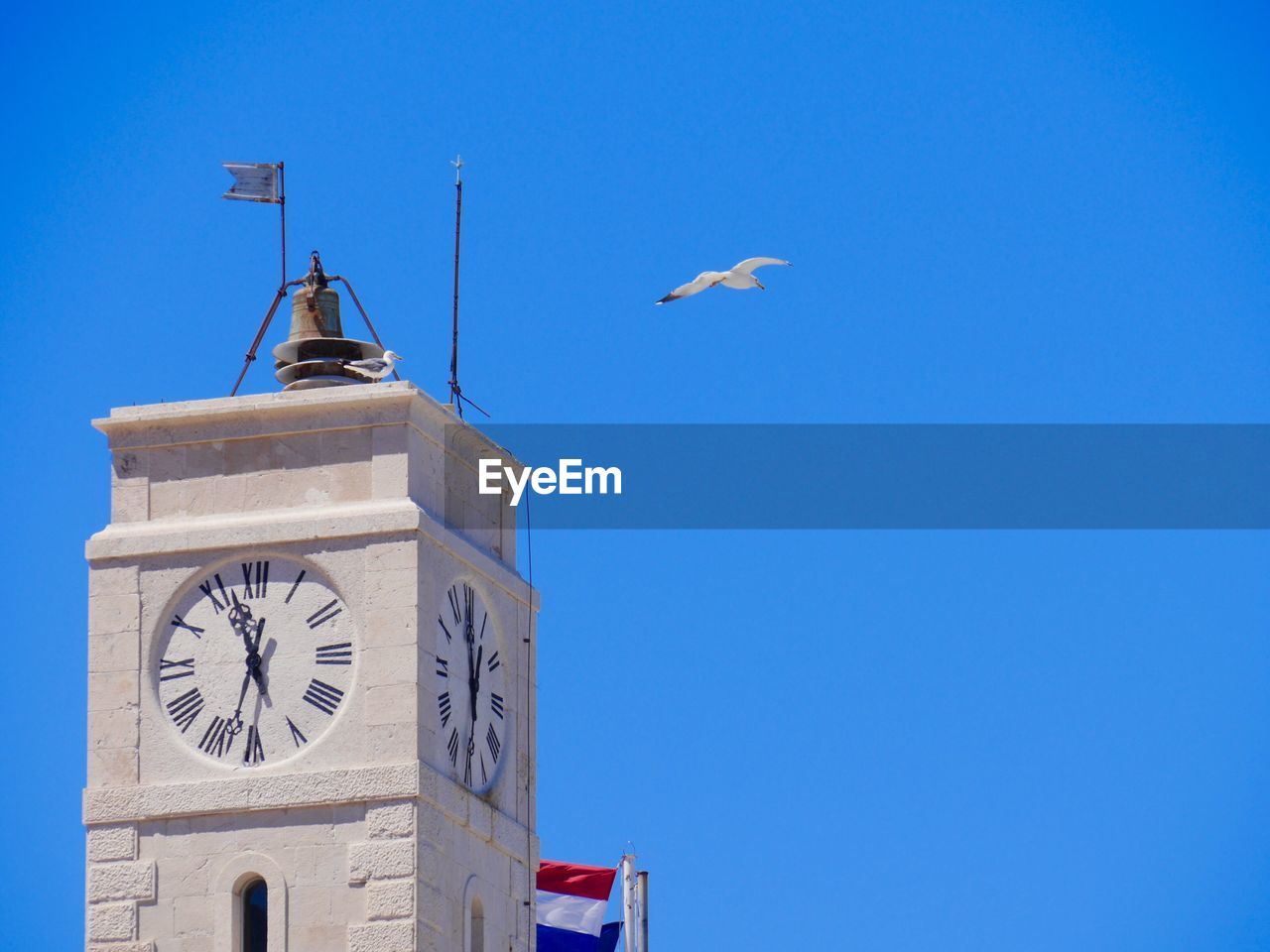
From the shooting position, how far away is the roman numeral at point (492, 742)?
73.8 metres

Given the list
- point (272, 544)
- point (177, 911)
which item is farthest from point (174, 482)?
point (177, 911)

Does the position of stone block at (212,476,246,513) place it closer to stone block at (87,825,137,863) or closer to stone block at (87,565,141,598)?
stone block at (87,565,141,598)

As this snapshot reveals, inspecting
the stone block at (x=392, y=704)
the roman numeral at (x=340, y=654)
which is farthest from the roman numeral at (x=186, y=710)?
the stone block at (x=392, y=704)

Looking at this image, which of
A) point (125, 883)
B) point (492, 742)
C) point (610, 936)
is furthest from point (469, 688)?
point (610, 936)

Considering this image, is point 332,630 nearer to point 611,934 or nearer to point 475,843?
point 475,843

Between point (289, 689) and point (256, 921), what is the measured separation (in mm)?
3417

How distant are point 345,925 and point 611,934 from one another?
987 centimetres

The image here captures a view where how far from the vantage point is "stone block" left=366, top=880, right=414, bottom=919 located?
70.1m

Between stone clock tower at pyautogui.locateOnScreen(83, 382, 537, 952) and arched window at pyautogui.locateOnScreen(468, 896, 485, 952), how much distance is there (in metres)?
0.03

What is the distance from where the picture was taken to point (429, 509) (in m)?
72.6

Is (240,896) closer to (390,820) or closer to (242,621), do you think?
(390,820)

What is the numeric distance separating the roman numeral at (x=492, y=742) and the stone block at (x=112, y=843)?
18.9 feet

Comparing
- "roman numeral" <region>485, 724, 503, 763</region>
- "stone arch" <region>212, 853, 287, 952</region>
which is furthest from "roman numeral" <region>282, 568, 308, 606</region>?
"roman numeral" <region>485, 724, 503, 763</region>

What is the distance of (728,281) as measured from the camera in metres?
75.4
